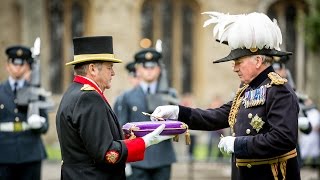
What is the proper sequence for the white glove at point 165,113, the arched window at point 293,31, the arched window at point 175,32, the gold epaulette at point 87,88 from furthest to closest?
the arched window at point 175,32 → the arched window at point 293,31 → the white glove at point 165,113 → the gold epaulette at point 87,88

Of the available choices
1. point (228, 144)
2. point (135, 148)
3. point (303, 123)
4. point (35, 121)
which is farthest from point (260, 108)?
point (35, 121)

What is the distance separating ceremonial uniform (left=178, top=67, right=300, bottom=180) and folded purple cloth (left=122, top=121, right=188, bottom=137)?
0.41m

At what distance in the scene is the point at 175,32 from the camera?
20734 millimetres

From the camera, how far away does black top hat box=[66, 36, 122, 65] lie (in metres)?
5.52

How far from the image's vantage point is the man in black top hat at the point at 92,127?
208 inches

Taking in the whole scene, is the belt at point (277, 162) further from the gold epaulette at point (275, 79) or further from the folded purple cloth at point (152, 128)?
the folded purple cloth at point (152, 128)

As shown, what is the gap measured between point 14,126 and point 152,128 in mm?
3179

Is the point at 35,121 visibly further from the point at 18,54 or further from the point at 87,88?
the point at 87,88

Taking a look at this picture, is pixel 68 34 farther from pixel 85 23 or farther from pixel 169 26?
pixel 169 26

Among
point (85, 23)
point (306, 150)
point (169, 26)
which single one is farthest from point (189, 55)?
point (306, 150)

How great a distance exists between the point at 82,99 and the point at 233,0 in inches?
597

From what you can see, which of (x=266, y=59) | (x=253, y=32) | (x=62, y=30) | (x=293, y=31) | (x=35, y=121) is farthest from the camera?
(x=62, y=30)

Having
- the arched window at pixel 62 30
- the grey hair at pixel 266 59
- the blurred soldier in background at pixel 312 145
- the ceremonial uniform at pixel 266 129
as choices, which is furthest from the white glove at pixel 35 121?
the arched window at pixel 62 30

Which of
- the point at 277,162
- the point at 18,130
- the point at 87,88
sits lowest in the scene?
the point at 18,130
